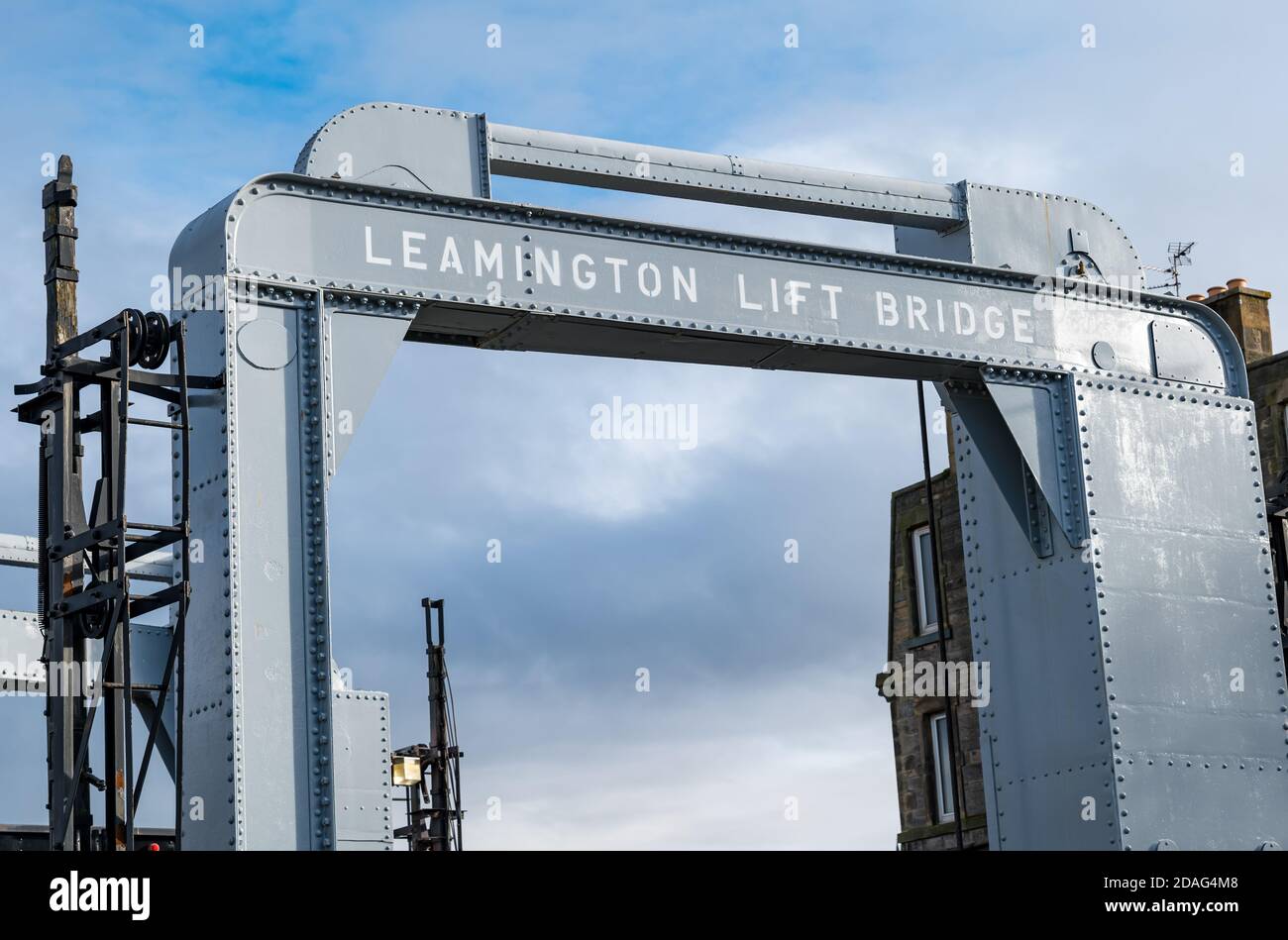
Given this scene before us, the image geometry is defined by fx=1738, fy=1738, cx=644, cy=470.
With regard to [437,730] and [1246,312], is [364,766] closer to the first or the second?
[437,730]

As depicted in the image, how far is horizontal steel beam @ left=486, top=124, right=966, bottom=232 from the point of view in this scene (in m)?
11.7

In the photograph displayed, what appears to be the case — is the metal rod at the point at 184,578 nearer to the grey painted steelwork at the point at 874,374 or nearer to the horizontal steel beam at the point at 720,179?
the grey painted steelwork at the point at 874,374

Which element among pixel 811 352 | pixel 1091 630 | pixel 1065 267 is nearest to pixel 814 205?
pixel 811 352

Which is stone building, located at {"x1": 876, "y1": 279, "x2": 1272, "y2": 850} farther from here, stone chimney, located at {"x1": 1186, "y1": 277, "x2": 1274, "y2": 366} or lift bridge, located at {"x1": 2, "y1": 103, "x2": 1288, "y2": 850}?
lift bridge, located at {"x1": 2, "y1": 103, "x2": 1288, "y2": 850}

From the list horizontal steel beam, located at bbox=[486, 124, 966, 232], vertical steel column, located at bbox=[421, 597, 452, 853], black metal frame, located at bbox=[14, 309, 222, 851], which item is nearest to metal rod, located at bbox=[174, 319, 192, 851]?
black metal frame, located at bbox=[14, 309, 222, 851]

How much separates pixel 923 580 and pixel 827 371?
2217 centimetres

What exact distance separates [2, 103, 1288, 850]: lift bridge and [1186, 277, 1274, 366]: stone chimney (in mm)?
18323

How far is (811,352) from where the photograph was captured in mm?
12406

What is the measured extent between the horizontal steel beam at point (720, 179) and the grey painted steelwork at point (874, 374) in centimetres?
3

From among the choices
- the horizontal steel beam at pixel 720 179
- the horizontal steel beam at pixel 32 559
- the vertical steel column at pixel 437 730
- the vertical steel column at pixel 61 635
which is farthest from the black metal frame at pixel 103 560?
the vertical steel column at pixel 437 730

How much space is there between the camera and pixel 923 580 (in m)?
34.4

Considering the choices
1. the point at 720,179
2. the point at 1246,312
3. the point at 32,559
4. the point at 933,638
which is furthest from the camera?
the point at 933,638

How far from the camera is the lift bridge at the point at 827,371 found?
982cm

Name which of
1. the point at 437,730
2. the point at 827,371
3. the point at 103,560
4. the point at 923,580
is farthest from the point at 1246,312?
the point at 103,560
